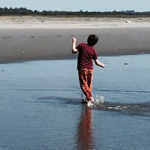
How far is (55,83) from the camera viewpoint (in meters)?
12.1

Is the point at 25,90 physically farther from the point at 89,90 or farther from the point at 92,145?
the point at 92,145

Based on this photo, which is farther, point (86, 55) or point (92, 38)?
point (86, 55)

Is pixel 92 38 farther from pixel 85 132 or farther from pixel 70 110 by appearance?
pixel 85 132

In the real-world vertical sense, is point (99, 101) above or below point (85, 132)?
below

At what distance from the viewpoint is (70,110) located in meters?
9.34

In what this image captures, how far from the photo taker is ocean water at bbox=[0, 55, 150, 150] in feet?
24.0

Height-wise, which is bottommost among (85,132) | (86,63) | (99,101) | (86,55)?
(99,101)

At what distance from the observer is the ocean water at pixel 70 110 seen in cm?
731

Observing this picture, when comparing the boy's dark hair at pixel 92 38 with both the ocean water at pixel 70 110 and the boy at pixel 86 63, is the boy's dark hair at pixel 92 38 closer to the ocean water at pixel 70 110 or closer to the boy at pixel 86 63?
the boy at pixel 86 63

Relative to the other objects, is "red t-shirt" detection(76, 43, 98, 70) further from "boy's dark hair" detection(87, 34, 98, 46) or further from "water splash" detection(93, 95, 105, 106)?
"water splash" detection(93, 95, 105, 106)

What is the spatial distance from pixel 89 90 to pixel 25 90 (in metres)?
1.56

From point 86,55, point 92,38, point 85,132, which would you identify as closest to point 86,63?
point 86,55

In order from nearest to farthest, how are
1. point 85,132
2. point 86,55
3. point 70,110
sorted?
point 85,132, point 70,110, point 86,55

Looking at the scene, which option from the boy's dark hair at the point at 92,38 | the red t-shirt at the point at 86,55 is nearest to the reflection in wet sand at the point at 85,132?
the red t-shirt at the point at 86,55
